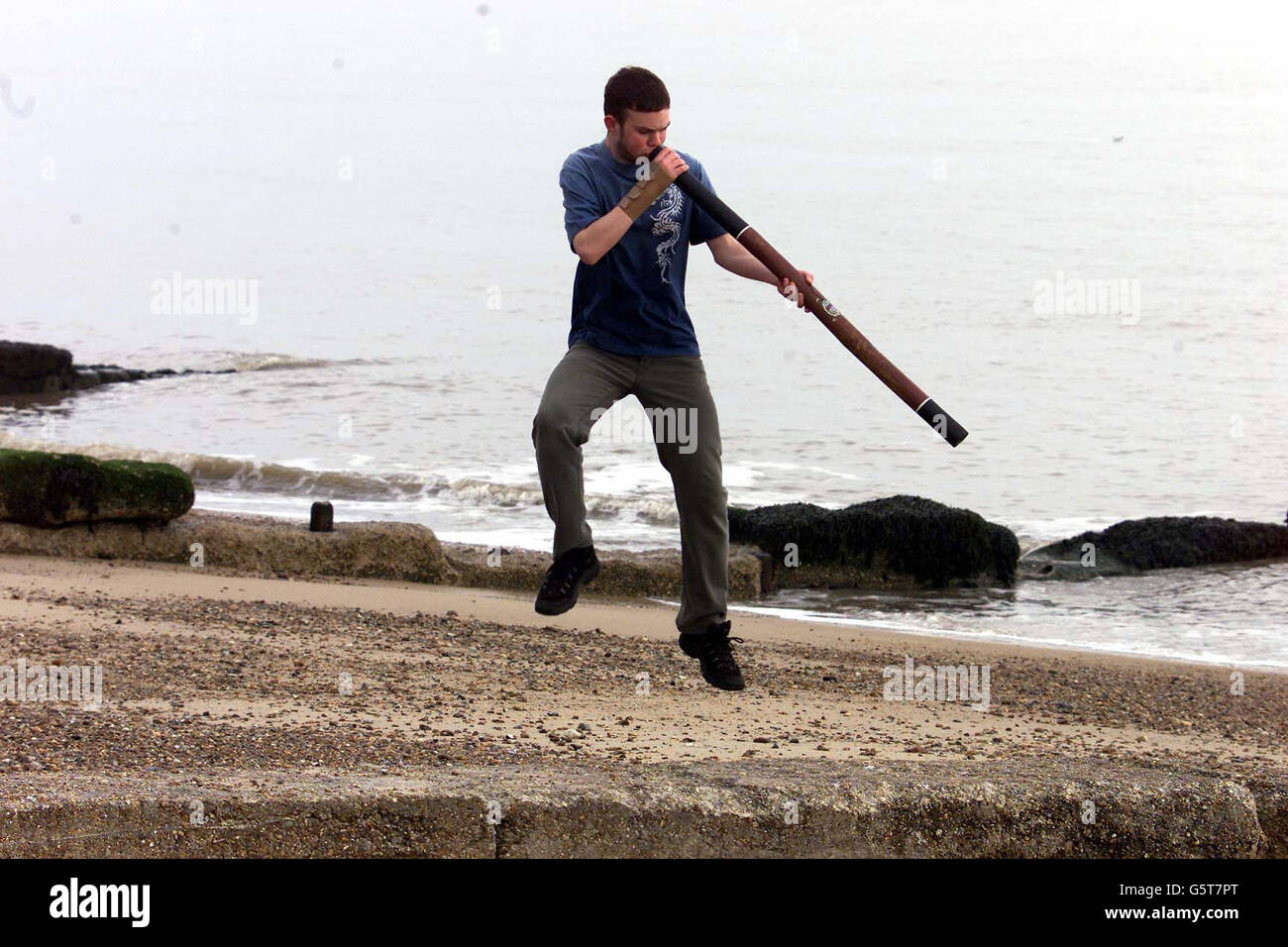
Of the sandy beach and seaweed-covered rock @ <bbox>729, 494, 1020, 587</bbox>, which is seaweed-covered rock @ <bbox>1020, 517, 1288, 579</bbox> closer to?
seaweed-covered rock @ <bbox>729, 494, 1020, 587</bbox>

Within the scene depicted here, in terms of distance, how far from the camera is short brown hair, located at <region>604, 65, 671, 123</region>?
6.19 m

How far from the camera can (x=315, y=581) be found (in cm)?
1388

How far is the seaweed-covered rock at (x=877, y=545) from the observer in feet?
53.1

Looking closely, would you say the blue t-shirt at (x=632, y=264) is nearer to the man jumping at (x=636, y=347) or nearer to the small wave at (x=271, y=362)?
the man jumping at (x=636, y=347)

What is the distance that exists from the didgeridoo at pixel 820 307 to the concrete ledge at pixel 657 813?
1250mm

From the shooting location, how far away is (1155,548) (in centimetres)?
1812

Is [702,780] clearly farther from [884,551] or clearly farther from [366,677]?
[884,551]

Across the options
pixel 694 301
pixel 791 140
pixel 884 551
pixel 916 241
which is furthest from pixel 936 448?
pixel 791 140

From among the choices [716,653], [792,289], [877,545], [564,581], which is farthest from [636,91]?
[877,545]

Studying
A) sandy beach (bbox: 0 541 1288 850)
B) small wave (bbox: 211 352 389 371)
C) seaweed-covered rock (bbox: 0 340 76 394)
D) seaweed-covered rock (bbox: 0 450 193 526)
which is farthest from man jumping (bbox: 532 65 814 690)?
small wave (bbox: 211 352 389 371)

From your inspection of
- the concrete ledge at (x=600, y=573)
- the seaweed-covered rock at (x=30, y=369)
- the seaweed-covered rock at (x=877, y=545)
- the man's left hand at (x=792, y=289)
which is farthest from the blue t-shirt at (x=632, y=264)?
the seaweed-covered rock at (x=30, y=369)

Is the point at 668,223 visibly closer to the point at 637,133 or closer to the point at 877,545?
the point at 637,133

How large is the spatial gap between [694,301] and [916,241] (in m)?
13.0

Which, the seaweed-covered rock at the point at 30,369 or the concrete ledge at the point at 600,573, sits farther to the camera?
the seaweed-covered rock at the point at 30,369
